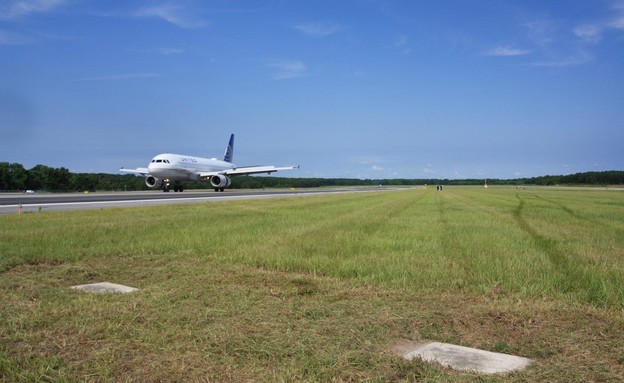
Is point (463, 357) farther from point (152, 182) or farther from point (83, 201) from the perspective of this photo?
point (152, 182)

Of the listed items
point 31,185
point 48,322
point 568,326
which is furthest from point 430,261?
point 31,185

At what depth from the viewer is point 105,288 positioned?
6.33 m

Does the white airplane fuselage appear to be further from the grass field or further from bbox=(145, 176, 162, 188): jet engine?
the grass field

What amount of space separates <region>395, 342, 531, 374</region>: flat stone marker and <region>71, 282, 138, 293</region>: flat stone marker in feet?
12.5

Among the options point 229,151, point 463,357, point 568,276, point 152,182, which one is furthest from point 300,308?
point 229,151

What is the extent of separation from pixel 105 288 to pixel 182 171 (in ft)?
151

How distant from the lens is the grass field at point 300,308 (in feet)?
11.8

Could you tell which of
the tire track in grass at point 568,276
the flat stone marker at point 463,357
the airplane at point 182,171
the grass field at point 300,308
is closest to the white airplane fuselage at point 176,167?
the airplane at point 182,171

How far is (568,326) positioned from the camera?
4.66 m

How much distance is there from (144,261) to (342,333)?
5.31 m

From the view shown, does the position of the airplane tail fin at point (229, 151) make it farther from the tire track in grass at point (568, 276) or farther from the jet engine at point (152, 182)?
the tire track in grass at point (568, 276)

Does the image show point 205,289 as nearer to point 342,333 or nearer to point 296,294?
point 296,294

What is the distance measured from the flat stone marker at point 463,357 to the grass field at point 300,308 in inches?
5.4

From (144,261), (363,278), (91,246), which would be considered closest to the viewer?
(363,278)
